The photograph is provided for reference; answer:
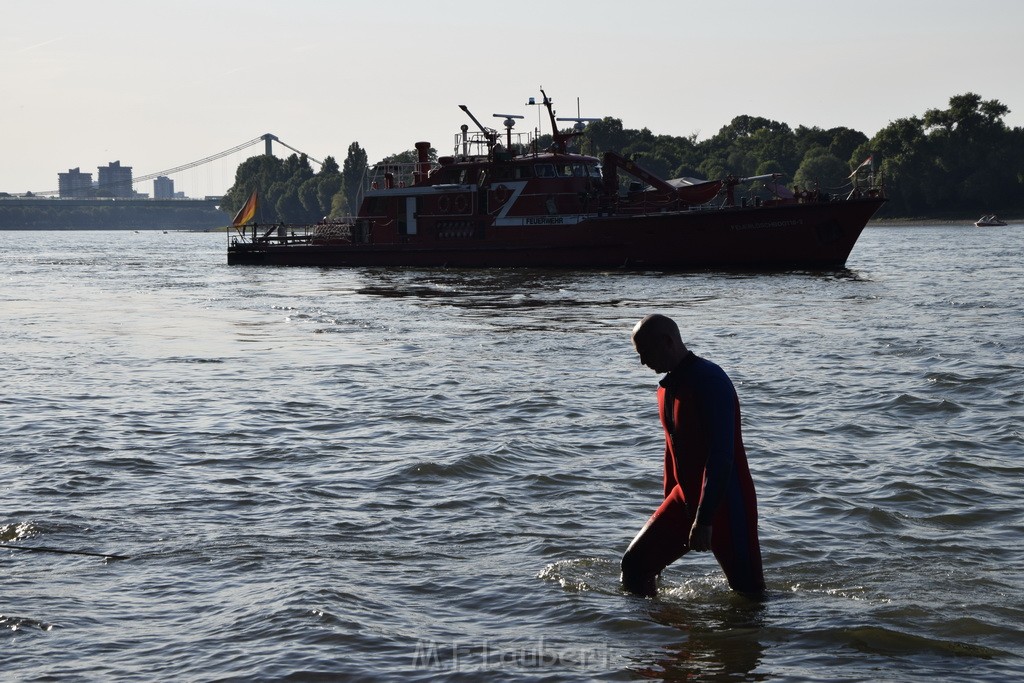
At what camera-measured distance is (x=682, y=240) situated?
41.7 meters

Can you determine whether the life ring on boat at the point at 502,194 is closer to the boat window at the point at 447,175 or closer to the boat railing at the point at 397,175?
the boat window at the point at 447,175

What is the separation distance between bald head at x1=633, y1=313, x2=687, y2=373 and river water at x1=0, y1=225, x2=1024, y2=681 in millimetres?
1520

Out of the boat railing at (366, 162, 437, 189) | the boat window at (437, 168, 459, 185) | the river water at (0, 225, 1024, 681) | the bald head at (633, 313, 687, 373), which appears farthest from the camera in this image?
the boat railing at (366, 162, 437, 189)

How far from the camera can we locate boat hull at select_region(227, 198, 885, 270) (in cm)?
4062

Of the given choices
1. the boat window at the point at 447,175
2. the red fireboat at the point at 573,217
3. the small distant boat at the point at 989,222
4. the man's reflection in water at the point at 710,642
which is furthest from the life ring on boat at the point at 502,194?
the small distant boat at the point at 989,222

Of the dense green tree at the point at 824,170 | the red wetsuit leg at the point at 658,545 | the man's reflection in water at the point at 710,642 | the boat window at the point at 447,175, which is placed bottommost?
the man's reflection in water at the point at 710,642

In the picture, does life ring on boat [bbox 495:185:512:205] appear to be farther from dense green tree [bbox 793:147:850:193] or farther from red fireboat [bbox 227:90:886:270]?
dense green tree [bbox 793:147:850:193]

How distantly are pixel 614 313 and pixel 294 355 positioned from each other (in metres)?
9.51

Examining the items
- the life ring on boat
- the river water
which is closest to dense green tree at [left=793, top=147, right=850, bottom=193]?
the life ring on boat

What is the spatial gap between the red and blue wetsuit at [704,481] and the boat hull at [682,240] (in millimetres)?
34568

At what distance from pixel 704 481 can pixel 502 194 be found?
39422 millimetres

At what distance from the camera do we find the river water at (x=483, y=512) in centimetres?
630

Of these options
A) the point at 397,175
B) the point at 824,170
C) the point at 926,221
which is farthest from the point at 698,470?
the point at 824,170

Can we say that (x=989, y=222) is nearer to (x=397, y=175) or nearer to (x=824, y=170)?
(x=824, y=170)
